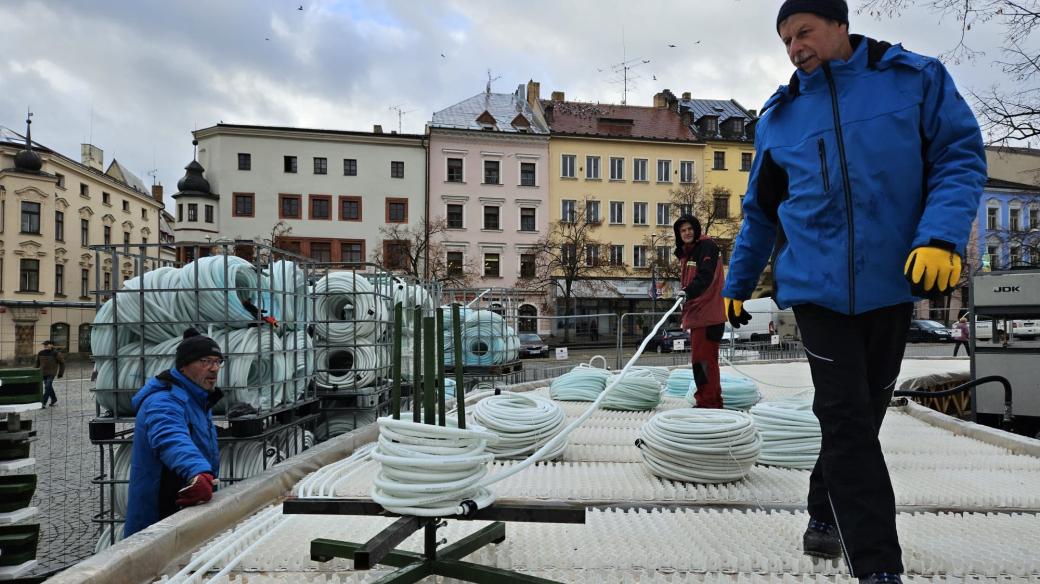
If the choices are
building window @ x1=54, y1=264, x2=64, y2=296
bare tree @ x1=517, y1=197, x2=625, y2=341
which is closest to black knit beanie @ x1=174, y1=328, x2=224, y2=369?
bare tree @ x1=517, y1=197, x2=625, y2=341

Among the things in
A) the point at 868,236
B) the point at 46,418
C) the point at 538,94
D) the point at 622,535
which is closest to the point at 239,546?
the point at 622,535

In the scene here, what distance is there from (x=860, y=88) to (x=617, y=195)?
43.2m

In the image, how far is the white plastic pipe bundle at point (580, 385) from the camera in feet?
22.6

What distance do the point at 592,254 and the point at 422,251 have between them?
34.7 ft

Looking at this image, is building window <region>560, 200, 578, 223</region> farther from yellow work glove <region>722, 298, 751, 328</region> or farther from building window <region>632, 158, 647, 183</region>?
yellow work glove <region>722, 298, 751, 328</region>

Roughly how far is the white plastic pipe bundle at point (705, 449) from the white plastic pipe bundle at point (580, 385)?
3.20 metres

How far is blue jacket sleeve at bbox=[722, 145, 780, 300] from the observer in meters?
2.48

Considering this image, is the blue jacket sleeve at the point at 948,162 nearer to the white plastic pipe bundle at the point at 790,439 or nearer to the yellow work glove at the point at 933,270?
the yellow work glove at the point at 933,270

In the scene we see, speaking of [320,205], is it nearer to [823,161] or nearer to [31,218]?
[31,218]

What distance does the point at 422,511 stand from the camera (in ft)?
6.72

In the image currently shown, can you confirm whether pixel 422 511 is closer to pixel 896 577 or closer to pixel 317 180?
pixel 896 577

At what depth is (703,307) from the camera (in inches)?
218

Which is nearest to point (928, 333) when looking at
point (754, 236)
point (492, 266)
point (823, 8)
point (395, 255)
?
point (492, 266)

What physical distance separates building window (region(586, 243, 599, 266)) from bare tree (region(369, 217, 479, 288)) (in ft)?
23.1
